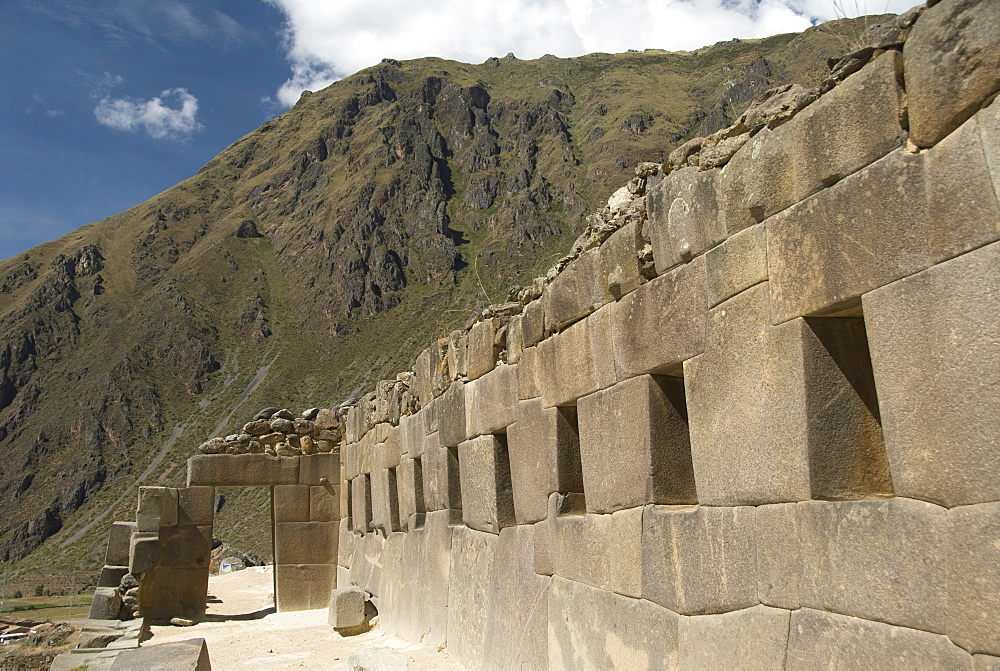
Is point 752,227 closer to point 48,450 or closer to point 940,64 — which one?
point 940,64

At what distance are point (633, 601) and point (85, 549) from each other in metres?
45.5

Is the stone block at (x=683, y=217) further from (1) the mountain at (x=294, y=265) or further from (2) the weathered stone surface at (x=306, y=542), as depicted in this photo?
(1) the mountain at (x=294, y=265)

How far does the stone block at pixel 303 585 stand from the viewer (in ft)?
41.3

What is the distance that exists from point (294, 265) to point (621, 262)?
241 ft

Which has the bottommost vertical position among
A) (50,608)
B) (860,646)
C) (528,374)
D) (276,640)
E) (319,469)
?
(50,608)

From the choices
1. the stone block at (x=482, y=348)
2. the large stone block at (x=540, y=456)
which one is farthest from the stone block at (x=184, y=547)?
the large stone block at (x=540, y=456)

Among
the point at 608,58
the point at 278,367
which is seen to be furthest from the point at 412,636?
the point at 608,58

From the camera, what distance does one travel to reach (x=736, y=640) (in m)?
3.14

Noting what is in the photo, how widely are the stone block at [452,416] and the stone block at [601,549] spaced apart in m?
1.97

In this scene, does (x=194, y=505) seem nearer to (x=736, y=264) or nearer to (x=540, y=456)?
(x=540, y=456)

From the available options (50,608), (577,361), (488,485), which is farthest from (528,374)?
(50,608)

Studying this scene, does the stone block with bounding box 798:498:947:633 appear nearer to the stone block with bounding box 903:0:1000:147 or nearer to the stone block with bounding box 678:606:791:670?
the stone block with bounding box 678:606:791:670

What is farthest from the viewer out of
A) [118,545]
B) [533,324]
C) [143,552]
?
[118,545]

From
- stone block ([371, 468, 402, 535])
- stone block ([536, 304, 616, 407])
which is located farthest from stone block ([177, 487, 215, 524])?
stone block ([536, 304, 616, 407])
